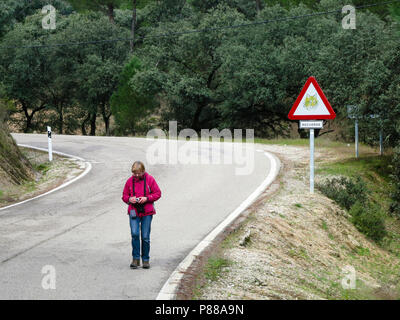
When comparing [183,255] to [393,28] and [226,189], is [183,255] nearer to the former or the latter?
→ [226,189]

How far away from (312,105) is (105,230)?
4.74 meters

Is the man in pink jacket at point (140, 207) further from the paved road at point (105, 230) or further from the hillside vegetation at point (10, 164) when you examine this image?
the hillside vegetation at point (10, 164)

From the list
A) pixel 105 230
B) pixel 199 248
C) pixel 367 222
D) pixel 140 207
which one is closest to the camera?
pixel 140 207

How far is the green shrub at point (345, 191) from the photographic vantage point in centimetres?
1286

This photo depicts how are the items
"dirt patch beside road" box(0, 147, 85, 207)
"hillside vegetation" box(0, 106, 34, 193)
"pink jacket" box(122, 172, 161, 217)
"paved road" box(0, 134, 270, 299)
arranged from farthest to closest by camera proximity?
"hillside vegetation" box(0, 106, 34, 193)
"dirt patch beside road" box(0, 147, 85, 207)
"pink jacket" box(122, 172, 161, 217)
"paved road" box(0, 134, 270, 299)

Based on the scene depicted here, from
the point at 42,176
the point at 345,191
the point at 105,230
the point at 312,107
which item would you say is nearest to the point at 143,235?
the point at 105,230

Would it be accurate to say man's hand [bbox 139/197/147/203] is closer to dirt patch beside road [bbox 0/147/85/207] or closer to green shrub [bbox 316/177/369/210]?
dirt patch beside road [bbox 0/147/85/207]

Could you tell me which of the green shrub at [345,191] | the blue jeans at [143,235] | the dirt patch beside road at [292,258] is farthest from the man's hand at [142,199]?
the green shrub at [345,191]

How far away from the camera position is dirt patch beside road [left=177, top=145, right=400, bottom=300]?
22.0 feet

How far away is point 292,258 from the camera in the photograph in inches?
341

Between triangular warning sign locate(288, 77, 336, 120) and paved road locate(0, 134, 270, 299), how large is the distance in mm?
2305

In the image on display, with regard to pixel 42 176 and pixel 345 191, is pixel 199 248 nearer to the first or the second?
pixel 345 191

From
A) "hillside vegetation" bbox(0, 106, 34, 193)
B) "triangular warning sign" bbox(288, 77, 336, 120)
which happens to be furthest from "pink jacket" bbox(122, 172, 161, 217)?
"hillside vegetation" bbox(0, 106, 34, 193)

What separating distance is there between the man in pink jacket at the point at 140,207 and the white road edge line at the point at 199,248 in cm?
51
